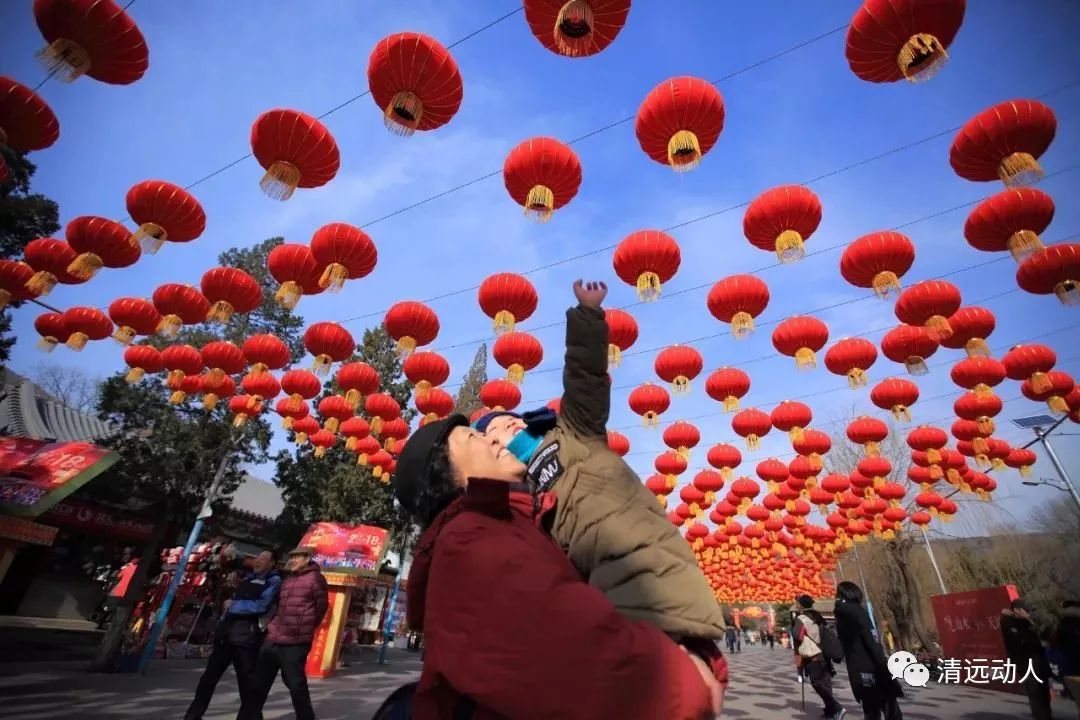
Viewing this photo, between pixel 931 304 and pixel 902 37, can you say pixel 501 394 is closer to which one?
pixel 931 304

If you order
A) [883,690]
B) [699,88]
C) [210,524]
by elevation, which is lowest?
[883,690]

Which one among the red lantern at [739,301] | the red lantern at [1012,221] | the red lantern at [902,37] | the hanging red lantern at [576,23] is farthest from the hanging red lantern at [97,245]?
the red lantern at [1012,221]

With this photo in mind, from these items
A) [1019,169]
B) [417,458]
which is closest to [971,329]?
[1019,169]

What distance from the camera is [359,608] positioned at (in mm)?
15359

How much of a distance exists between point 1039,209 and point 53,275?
11.5 metres

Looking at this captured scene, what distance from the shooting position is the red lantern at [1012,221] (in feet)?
16.5

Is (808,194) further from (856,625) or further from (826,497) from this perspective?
(826,497)

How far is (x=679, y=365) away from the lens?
7734 millimetres

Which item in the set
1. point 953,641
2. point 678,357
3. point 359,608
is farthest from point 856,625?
point 359,608

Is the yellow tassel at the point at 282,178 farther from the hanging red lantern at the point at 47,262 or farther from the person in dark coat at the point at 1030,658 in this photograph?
the person in dark coat at the point at 1030,658

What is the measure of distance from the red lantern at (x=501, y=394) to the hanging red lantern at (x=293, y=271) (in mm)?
3392

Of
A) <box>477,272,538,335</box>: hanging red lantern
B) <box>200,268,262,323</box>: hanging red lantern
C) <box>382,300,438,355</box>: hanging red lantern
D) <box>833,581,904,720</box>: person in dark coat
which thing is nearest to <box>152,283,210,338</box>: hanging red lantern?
<box>200,268,262,323</box>: hanging red lantern

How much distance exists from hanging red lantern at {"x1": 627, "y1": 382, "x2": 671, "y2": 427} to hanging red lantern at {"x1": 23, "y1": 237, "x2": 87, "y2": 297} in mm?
7941

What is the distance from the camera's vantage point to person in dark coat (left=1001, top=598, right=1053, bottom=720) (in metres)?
6.15
